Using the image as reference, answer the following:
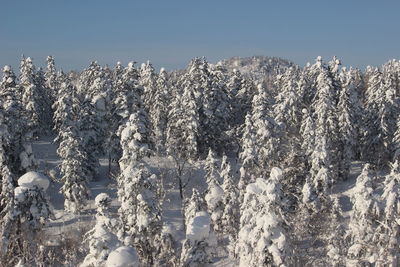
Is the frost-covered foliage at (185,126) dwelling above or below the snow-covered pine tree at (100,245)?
above

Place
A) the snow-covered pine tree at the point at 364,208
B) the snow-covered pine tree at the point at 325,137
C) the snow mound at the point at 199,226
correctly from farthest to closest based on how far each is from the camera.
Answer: the snow-covered pine tree at the point at 325,137
the snow-covered pine tree at the point at 364,208
the snow mound at the point at 199,226

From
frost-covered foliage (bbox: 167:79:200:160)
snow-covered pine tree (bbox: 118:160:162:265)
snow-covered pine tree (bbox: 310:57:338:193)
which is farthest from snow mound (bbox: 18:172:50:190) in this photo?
snow-covered pine tree (bbox: 310:57:338:193)

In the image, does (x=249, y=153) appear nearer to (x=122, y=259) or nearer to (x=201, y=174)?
(x=201, y=174)

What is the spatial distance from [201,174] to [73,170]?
20.0 metres

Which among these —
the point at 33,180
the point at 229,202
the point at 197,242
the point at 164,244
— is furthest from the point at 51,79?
the point at 197,242

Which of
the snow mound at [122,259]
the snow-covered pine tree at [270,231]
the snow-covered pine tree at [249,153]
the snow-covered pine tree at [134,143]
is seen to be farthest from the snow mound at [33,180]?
the snow-covered pine tree at [249,153]

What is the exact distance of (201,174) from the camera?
213ft

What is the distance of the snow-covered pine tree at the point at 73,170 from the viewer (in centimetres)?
5022

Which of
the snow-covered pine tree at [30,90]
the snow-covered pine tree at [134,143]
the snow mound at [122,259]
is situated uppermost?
the snow-covered pine tree at [30,90]

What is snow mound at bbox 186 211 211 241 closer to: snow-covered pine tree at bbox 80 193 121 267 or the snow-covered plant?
the snow-covered plant

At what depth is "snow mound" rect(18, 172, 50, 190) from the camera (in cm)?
2940

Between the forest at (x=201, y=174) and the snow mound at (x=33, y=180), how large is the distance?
10 centimetres

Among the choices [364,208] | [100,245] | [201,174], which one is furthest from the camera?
[201,174]

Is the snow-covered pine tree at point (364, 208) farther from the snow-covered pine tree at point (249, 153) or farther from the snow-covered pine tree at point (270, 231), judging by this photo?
the snow-covered pine tree at point (249, 153)
